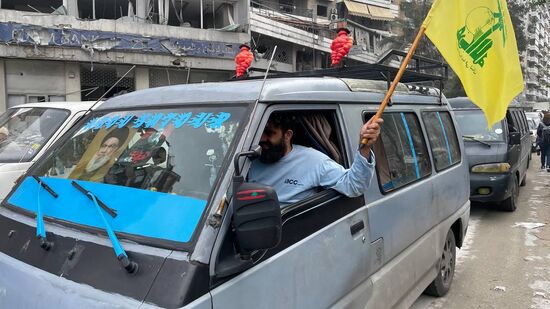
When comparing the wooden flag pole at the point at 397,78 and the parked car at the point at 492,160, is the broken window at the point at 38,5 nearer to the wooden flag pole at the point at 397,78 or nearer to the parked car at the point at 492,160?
the parked car at the point at 492,160

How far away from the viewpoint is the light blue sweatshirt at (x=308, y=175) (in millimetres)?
2393

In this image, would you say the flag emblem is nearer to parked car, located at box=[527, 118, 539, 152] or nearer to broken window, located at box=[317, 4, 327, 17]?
parked car, located at box=[527, 118, 539, 152]

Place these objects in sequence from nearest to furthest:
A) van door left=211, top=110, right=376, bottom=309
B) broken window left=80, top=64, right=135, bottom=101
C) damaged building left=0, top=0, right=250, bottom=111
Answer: van door left=211, top=110, right=376, bottom=309 → damaged building left=0, top=0, right=250, bottom=111 → broken window left=80, top=64, right=135, bottom=101

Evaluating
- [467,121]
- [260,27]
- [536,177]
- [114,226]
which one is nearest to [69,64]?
[260,27]

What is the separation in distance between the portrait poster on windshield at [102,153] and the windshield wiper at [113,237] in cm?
15

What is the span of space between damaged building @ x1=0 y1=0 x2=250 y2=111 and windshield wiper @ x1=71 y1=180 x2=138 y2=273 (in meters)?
15.4

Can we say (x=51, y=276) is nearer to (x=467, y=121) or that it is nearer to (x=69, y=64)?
(x=467, y=121)

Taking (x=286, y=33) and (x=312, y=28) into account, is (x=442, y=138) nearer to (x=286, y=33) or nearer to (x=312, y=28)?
(x=286, y=33)

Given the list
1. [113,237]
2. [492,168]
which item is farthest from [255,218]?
[492,168]

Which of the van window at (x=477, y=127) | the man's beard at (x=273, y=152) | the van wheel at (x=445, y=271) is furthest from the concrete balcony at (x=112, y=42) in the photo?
the man's beard at (x=273, y=152)

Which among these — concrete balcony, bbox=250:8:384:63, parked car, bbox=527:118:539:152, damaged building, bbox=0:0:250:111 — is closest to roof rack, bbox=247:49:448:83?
parked car, bbox=527:118:539:152

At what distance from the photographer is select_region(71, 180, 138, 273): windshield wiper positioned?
1.66 m

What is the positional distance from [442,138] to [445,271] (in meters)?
1.29

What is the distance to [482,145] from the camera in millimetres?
7809
